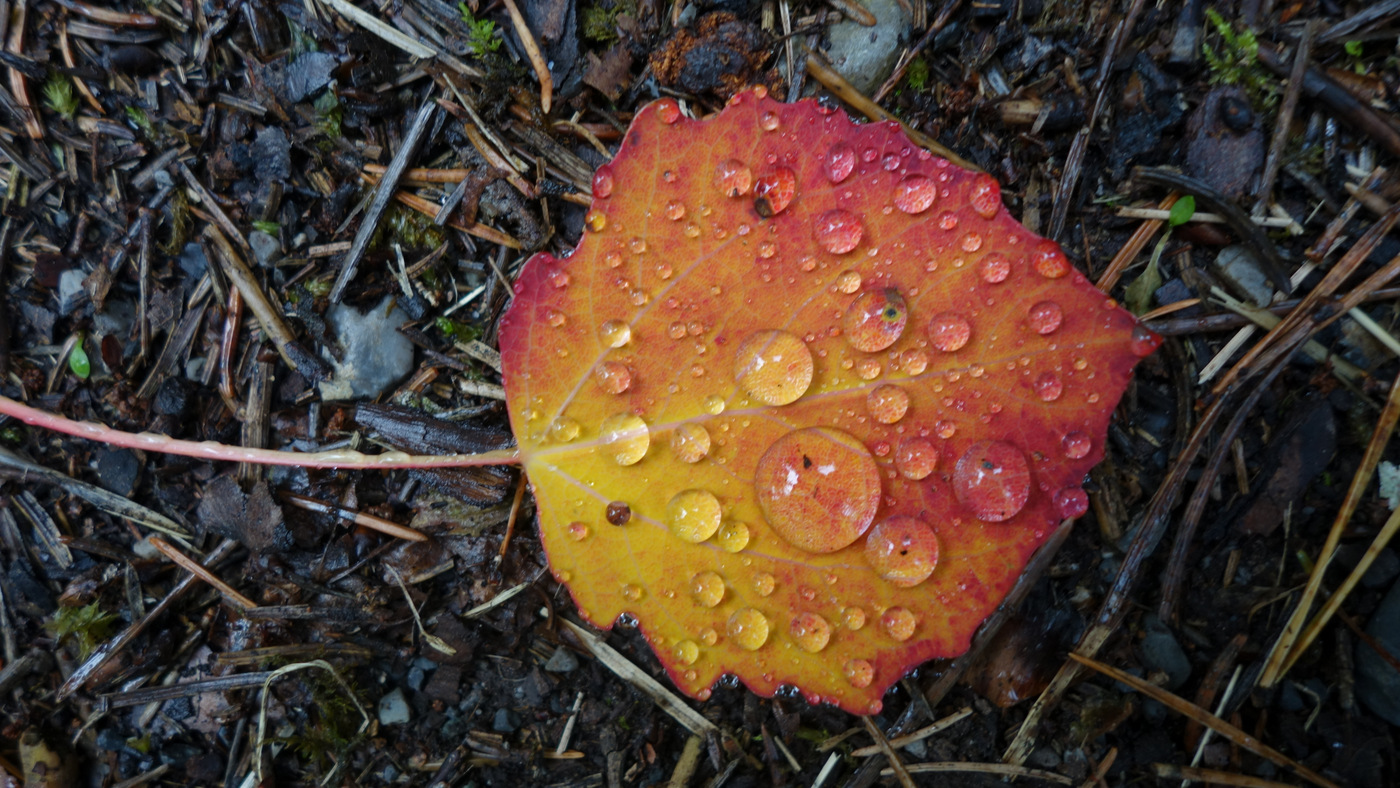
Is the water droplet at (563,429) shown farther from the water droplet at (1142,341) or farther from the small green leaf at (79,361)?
the small green leaf at (79,361)

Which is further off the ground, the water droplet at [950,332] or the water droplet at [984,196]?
the water droplet at [984,196]

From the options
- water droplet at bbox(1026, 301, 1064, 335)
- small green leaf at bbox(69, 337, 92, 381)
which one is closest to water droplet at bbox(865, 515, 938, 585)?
water droplet at bbox(1026, 301, 1064, 335)

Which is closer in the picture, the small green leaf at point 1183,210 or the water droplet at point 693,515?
the water droplet at point 693,515

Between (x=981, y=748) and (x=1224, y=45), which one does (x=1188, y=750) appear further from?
(x=1224, y=45)

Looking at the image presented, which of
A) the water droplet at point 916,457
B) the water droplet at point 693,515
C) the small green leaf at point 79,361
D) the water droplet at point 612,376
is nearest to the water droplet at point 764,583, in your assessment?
the water droplet at point 693,515

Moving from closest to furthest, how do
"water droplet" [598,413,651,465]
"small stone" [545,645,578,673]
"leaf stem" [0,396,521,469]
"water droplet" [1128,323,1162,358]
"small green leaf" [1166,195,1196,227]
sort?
"water droplet" [1128,323,1162,358]
"water droplet" [598,413,651,465]
"leaf stem" [0,396,521,469]
"small green leaf" [1166,195,1196,227]
"small stone" [545,645,578,673]

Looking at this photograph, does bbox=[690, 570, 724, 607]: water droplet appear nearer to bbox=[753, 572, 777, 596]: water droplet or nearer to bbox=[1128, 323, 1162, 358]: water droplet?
bbox=[753, 572, 777, 596]: water droplet

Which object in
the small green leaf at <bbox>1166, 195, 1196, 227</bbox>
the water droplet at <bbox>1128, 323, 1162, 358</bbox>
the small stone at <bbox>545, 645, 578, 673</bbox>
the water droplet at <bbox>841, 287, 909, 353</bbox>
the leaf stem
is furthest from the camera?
the small stone at <bbox>545, 645, 578, 673</bbox>

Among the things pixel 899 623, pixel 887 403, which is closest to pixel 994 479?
pixel 887 403
